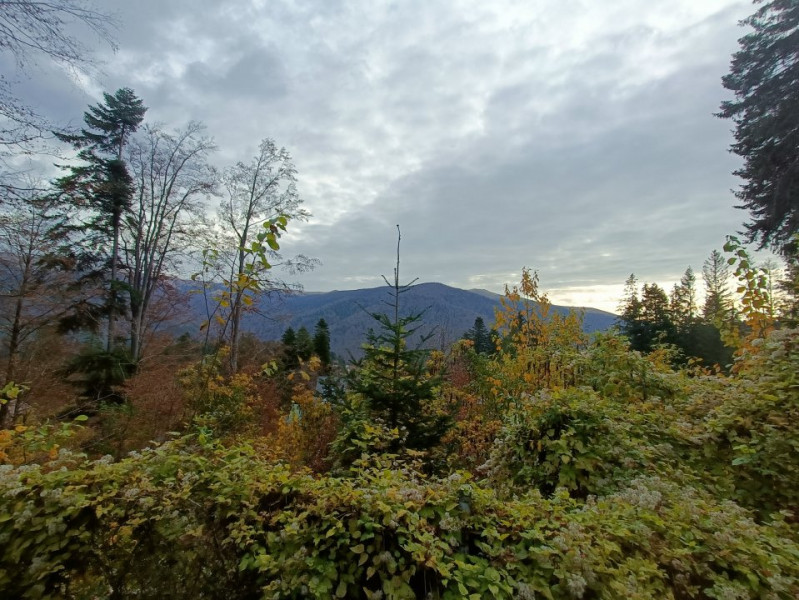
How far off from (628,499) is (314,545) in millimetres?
1772

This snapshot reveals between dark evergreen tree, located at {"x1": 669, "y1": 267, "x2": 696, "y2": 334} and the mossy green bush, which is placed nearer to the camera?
the mossy green bush

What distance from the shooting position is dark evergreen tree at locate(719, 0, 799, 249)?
34.8 feet

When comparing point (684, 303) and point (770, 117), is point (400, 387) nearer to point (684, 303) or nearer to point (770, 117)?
point (770, 117)

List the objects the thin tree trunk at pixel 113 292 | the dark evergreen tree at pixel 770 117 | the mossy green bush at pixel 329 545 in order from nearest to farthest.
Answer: the mossy green bush at pixel 329 545 → the dark evergreen tree at pixel 770 117 → the thin tree trunk at pixel 113 292

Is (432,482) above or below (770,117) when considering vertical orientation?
below

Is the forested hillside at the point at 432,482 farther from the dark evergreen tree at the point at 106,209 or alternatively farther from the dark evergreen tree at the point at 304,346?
the dark evergreen tree at the point at 304,346

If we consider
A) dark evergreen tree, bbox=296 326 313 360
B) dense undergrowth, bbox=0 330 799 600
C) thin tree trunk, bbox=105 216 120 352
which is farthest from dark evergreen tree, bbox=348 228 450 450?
dark evergreen tree, bbox=296 326 313 360

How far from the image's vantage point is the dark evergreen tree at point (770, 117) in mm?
10602

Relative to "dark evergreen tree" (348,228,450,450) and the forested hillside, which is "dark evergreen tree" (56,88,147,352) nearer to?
the forested hillside

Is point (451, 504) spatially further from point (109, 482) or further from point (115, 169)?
point (115, 169)

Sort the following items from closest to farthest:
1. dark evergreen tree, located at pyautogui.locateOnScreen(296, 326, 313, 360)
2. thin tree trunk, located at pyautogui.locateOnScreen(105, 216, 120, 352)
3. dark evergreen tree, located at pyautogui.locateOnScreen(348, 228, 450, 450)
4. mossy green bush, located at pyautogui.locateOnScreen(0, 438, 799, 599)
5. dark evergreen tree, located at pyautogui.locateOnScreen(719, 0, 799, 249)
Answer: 1. mossy green bush, located at pyautogui.locateOnScreen(0, 438, 799, 599)
2. dark evergreen tree, located at pyautogui.locateOnScreen(348, 228, 450, 450)
3. dark evergreen tree, located at pyautogui.locateOnScreen(719, 0, 799, 249)
4. thin tree trunk, located at pyautogui.locateOnScreen(105, 216, 120, 352)
5. dark evergreen tree, located at pyautogui.locateOnScreen(296, 326, 313, 360)

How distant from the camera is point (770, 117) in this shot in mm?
10836

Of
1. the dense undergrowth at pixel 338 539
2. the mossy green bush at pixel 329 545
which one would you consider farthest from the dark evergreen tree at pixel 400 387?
the mossy green bush at pixel 329 545

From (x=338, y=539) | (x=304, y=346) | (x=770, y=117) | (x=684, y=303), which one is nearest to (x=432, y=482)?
(x=338, y=539)
